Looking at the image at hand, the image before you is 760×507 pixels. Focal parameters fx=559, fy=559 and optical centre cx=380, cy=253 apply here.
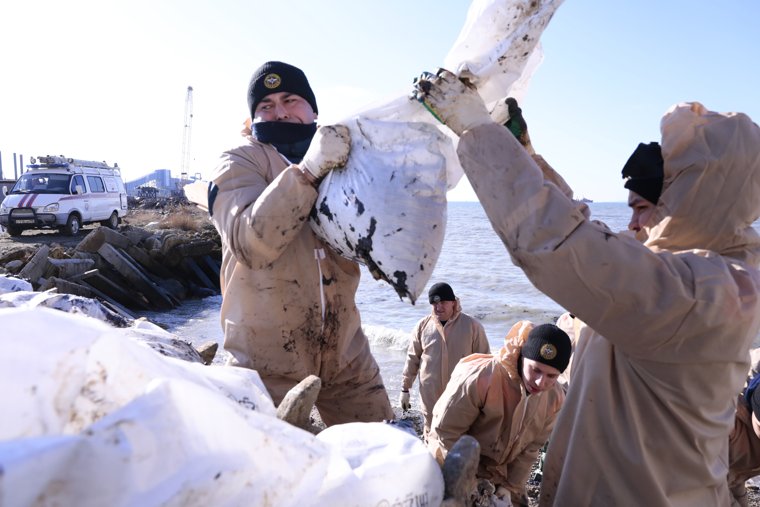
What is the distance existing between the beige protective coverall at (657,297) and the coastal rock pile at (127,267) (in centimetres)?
825

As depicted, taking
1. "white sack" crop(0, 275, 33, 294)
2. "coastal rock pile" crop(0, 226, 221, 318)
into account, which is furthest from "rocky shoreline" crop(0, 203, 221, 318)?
"white sack" crop(0, 275, 33, 294)

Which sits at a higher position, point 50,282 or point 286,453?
point 286,453

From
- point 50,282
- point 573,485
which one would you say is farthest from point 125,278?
point 573,485

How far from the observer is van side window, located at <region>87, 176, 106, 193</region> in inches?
735

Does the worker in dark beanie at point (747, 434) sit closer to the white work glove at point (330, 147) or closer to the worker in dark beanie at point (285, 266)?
the worker in dark beanie at point (285, 266)

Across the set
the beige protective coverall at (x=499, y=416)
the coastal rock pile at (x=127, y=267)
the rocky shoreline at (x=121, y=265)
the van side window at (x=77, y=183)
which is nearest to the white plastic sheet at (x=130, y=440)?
the beige protective coverall at (x=499, y=416)

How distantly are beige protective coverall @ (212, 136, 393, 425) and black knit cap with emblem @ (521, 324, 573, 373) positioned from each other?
1.18 m

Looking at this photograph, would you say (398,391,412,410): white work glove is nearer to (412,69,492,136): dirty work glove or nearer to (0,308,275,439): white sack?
(412,69,492,136): dirty work glove

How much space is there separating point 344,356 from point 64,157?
19.2m

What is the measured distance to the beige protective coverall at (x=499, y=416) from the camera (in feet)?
10.8

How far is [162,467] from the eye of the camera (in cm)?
80

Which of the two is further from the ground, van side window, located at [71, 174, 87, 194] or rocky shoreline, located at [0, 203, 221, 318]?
van side window, located at [71, 174, 87, 194]

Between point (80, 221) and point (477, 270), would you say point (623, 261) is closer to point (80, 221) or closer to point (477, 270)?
point (80, 221)

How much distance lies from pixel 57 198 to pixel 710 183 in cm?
1903
